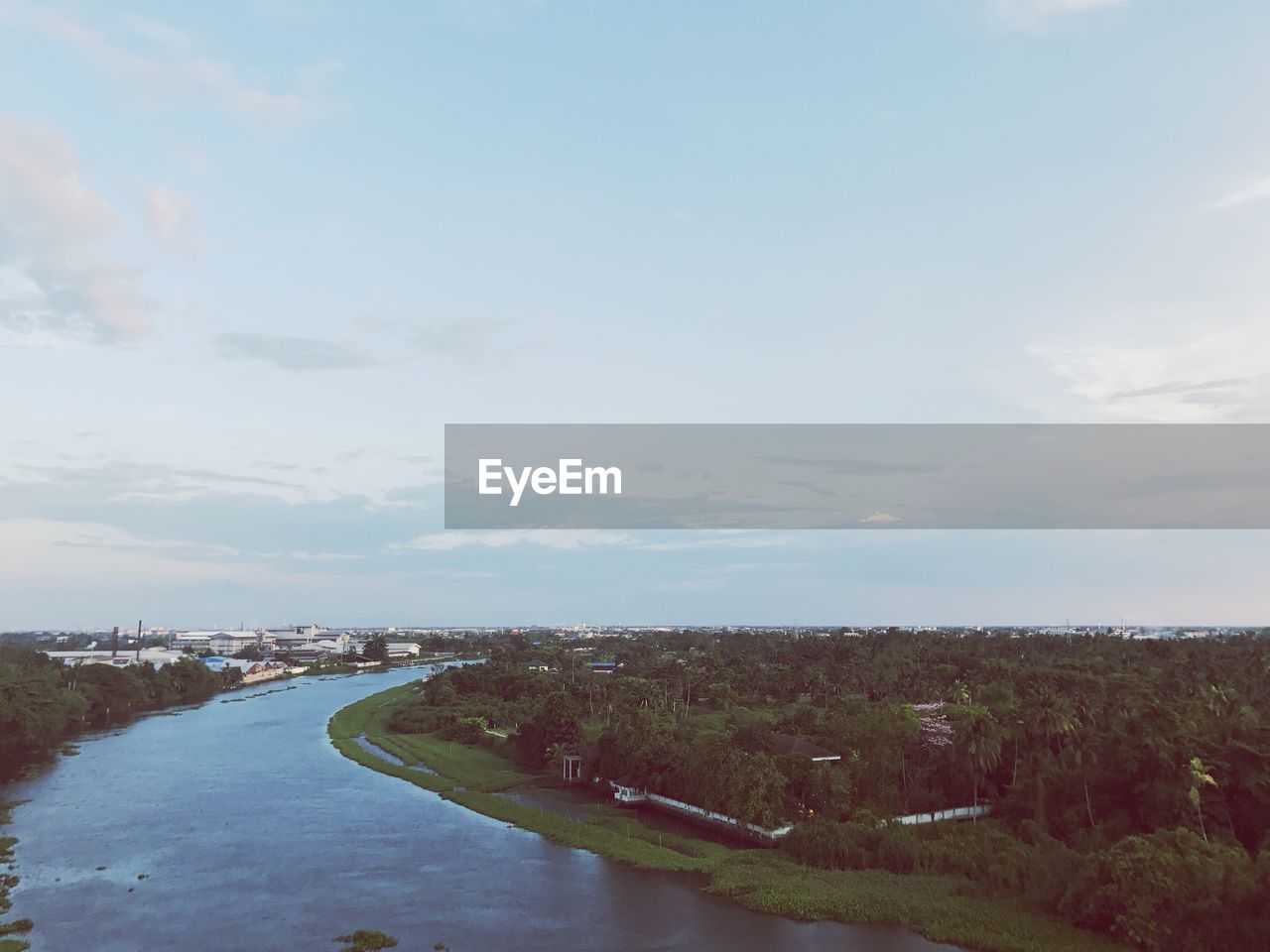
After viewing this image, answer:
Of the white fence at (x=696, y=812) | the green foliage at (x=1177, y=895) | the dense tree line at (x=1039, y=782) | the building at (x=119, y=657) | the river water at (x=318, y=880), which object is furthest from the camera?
the building at (x=119, y=657)

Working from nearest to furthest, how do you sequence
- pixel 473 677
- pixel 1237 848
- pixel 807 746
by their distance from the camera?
pixel 1237 848 < pixel 807 746 < pixel 473 677

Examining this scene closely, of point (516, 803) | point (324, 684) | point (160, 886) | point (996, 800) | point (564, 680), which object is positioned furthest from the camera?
point (324, 684)

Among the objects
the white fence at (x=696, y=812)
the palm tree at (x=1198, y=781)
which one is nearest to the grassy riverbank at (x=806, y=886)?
the white fence at (x=696, y=812)

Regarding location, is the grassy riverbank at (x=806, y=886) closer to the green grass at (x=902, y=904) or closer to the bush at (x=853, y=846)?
the green grass at (x=902, y=904)

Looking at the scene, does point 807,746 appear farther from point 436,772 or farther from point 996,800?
point 436,772

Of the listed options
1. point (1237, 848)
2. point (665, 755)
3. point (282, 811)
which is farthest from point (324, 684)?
point (1237, 848)

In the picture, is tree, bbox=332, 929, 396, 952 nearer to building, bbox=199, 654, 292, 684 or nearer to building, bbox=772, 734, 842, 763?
building, bbox=772, 734, 842, 763
